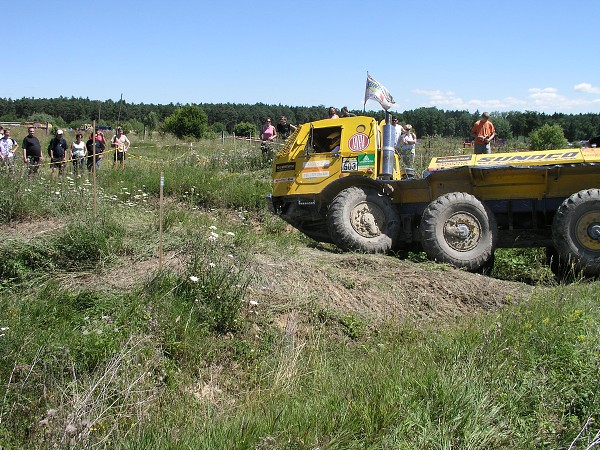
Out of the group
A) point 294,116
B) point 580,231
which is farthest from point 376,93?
point 294,116

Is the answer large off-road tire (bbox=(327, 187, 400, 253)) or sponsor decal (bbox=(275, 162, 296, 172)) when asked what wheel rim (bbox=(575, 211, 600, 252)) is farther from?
sponsor decal (bbox=(275, 162, 296, 172))

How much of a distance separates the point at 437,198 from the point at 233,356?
205 inches

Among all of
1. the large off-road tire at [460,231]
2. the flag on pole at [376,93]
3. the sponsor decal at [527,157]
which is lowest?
the large off-road tire at [460,231]

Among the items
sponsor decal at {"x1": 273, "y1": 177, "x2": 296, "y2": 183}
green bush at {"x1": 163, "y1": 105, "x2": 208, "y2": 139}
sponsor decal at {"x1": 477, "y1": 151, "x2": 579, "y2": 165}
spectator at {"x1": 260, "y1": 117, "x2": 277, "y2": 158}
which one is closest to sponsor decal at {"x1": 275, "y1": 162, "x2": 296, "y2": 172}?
sponsor decal at {"x1": 273, "y1": 177, "x2": 296, "y2": 183}

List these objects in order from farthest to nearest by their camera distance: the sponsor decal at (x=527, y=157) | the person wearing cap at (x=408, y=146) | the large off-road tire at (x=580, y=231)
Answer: the person wearing cap at (x=408, y=146), the sponsor decal at (x=527, y=157), the large off-road tire at (x=580, y=231)

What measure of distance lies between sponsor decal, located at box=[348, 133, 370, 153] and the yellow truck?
0.06 feet

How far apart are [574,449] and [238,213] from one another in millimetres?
10760

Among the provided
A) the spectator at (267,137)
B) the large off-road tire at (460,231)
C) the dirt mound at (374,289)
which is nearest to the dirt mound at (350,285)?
the dirt mound at (374,289)

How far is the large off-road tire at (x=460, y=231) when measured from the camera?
32.3 feet

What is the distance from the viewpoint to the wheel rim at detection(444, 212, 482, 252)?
9.91 meters

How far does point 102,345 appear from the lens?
551cm

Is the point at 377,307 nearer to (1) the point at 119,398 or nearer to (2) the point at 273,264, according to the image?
(2) the point at 273,264

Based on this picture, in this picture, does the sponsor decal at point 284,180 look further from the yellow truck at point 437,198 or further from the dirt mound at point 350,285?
the dirt mound at point 350,285

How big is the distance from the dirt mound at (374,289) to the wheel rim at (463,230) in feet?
3.41
